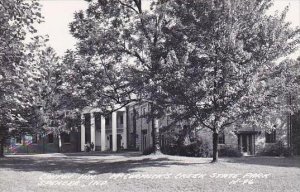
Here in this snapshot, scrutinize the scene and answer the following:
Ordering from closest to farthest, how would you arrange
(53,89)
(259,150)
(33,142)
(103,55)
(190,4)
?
(190,4) < (103,55) < (259,150) < (53,89) < (33,142)

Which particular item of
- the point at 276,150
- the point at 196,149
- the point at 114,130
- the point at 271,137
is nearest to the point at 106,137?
the point at 114,130

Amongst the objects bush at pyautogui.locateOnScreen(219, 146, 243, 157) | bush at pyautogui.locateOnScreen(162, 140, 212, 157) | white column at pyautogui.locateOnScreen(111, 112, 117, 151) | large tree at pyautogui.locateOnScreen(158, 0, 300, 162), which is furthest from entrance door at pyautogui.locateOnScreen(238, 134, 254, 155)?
white column at pyautogui.locateOnScreen(111, 112, 117, 151)

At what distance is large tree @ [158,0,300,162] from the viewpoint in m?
19.1

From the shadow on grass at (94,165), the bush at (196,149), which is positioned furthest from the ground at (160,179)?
the bush at (196,149)

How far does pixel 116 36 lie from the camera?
94.2 feet

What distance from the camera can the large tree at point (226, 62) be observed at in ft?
62.6

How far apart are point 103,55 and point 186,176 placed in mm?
13723

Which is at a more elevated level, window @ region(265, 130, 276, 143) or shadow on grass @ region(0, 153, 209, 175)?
window @ region(265, 130, 276, 143)

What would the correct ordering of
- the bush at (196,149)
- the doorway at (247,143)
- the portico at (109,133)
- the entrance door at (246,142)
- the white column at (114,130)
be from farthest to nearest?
the portico at (109,133), the white column at (114,130), the entrance door at (246,142), the doorway at (247,143), the bush at (196,149)

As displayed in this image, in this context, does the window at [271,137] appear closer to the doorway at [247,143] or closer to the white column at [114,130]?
the doorway at [247,143]

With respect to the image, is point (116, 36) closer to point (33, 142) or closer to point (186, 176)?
point (186, 176)

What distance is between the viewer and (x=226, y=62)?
746 inches

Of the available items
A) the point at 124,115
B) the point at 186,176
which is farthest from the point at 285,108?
the point at 124,115

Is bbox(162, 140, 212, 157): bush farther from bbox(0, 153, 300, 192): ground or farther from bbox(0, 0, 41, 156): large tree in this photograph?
bbox(0, 0, 41, 156): large tree
